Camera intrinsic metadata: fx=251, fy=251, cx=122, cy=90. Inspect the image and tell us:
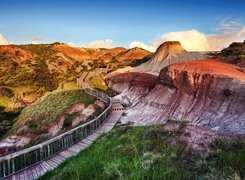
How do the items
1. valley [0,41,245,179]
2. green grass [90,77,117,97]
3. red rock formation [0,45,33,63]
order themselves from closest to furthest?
valley [0,41,245,179], green grass [90,77,117,97], red rock formation [0,45,33,63]

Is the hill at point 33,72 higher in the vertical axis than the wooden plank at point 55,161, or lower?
lower

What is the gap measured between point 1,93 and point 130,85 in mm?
37456

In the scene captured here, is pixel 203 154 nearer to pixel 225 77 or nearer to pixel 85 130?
pixel 85 130

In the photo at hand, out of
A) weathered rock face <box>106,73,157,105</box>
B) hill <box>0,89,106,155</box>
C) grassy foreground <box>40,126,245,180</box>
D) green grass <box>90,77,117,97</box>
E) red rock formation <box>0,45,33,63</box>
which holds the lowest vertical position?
hill <box>0,89,106,155</box>

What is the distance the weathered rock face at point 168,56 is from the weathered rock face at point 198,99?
22837mm

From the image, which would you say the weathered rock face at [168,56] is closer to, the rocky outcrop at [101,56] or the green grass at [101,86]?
the green grass at [101,86]

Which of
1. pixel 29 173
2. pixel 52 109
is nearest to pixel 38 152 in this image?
pixel 29 173

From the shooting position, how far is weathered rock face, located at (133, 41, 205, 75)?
53312 millimetres

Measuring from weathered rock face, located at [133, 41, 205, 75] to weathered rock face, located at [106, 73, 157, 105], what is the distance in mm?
8423

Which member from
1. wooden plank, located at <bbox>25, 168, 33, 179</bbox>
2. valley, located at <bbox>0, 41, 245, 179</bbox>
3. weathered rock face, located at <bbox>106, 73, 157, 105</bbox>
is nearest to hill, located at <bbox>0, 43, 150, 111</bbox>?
valley, located at <bbox>0, 41, 245, 179</bbox>

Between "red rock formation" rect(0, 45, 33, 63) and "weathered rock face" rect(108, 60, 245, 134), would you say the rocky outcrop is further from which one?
"weathered rock face" rect(108, 60, 245, 134)

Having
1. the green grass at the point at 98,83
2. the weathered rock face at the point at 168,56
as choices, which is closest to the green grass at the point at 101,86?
the green grass at the point at 98,83

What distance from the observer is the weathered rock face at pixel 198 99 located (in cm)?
2062

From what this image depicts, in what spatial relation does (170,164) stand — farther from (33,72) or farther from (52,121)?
(33,72)
